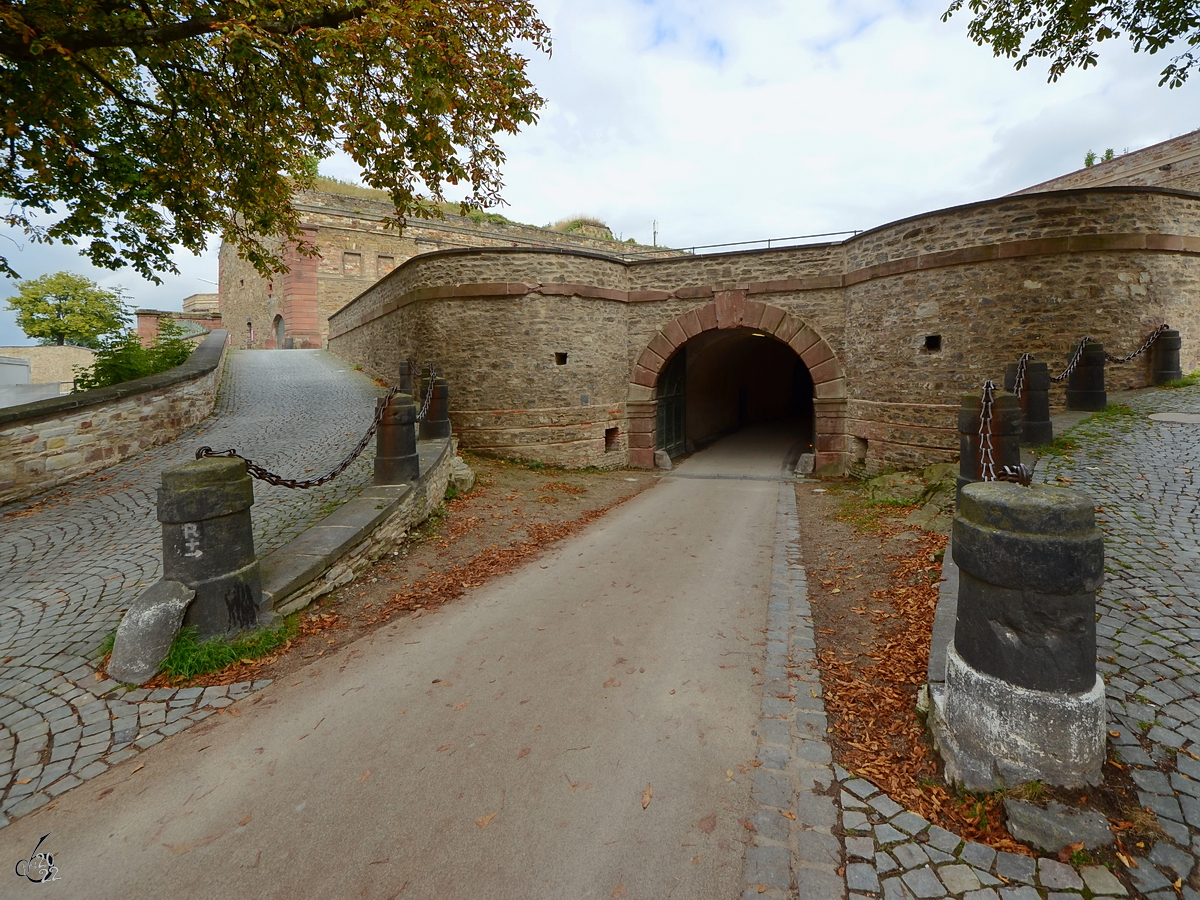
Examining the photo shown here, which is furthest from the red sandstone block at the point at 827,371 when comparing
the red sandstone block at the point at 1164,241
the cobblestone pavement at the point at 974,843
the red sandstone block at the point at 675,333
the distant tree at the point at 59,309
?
the distant tree at the point at 59,309

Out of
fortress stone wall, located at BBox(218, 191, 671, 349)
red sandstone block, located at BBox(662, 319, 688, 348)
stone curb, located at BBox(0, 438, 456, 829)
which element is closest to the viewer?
stone curb, located at BBox(0, 438, 456, 829)

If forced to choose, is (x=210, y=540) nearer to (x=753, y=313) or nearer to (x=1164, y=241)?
(x=753, y=313)

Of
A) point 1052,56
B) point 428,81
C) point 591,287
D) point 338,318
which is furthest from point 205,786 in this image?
point 338,318

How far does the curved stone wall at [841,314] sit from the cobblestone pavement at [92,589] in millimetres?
3325

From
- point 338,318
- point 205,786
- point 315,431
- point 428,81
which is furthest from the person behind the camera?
point 338,318

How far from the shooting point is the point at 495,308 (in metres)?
11.3

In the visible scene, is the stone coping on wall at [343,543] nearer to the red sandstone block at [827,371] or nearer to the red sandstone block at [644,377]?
the red sandstone block at [644,377]

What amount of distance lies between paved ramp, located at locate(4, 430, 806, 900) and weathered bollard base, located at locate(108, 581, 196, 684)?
0.73 meters

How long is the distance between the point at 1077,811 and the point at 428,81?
22.7 ft

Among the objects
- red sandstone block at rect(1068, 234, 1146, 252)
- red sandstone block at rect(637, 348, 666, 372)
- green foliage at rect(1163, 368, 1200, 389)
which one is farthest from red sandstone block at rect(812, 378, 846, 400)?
green foliage at rect(1163, 368, 1200, 389)

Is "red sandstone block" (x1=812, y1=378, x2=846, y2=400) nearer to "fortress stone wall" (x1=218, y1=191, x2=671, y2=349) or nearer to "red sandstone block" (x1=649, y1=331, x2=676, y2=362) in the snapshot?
"red sandstone block" (x1=649, y1=331, x2=676, y2=362)

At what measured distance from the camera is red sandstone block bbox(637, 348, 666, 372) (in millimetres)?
12664

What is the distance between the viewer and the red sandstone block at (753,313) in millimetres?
11695

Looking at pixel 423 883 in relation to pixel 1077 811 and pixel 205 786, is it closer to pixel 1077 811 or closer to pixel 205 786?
pixel 205 786
